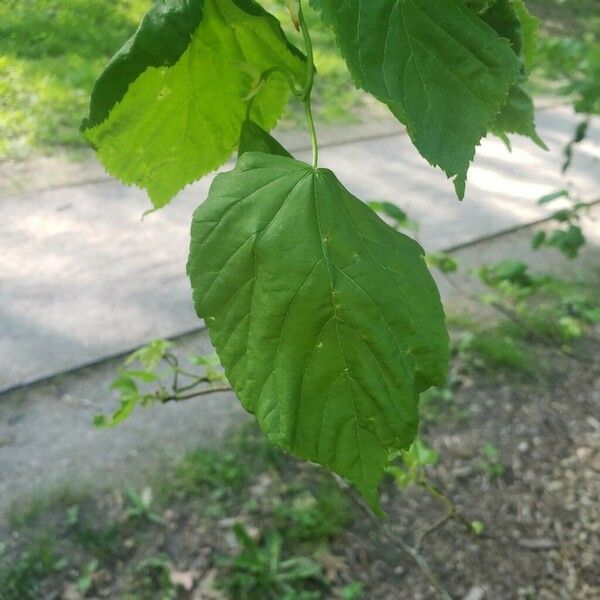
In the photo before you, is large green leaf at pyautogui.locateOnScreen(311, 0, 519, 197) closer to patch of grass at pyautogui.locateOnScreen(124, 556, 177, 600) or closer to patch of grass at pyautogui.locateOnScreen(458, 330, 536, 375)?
patch of grass at pyautogui.locateOnScreen(124, 556, 177, 600)

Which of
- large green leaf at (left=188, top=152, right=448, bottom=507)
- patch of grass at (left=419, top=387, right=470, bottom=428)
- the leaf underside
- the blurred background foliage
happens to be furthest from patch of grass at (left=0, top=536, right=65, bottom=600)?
the blurred background foliage

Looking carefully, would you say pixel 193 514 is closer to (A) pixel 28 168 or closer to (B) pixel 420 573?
(B) pixel 420 573

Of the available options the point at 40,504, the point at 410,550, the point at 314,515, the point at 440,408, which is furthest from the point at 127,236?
the point at 410,550

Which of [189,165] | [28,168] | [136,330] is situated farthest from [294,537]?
[28,168]

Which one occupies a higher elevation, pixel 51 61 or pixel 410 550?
pixel 410 550

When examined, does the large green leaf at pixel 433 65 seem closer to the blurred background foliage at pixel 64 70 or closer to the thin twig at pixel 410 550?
the thin twig at pixel 410 550

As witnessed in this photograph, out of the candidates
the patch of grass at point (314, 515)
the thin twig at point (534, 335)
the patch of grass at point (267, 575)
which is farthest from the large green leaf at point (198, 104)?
the thin twig at point (534, 335)

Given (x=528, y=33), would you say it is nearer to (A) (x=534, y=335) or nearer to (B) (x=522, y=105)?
(B) (x=522, y=105)
